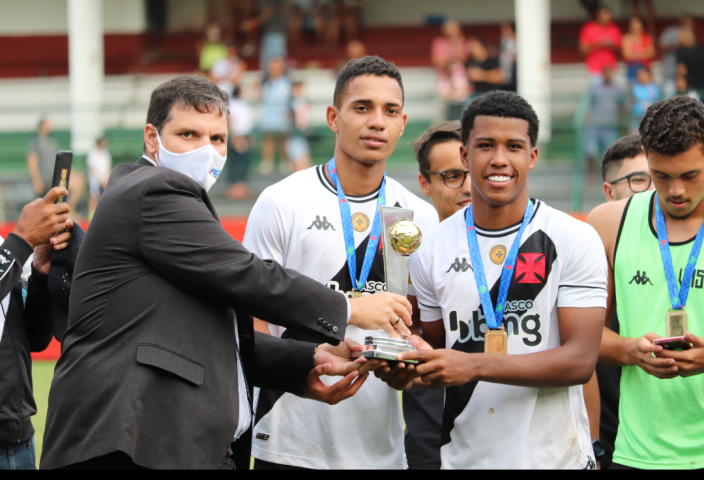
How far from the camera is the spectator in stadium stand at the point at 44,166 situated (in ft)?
42.0

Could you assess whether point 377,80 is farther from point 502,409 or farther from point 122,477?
point 122,477

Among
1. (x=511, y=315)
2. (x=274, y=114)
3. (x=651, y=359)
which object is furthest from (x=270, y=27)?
(x=651, y=359)

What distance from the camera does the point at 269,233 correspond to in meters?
3.81

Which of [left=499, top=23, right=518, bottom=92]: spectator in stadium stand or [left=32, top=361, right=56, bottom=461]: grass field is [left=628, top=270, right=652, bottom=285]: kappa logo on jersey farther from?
[left=499, top=23, right=518, bottom=92]: spectator in stadium stand

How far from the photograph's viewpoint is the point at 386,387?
151 inches

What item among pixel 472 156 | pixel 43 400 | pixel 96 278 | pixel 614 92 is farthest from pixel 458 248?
pixel 614 92

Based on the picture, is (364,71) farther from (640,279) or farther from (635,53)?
(635,53)

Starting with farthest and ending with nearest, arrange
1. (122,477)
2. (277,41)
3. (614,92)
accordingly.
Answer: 1. (277,41)
2. (614,92)
3. (122,477)

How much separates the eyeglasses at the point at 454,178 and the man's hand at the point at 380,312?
1.65 metres

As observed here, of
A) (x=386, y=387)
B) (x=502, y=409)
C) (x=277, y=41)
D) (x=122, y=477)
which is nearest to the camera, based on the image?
(x=122, y=477)

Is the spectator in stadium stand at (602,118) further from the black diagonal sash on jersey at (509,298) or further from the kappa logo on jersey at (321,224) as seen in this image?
the black diagonal sash on jersey at (509,298)

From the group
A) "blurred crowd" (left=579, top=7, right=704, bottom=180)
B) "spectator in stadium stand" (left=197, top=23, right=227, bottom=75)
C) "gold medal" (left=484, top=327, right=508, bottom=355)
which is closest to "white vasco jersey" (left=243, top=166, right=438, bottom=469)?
"gold medal" (left=484, top=327, right=508, bottom=355)

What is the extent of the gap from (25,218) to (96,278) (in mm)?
954

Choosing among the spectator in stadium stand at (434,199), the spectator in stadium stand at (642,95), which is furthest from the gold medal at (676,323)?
the spectator in stadium stand at (642,95)
